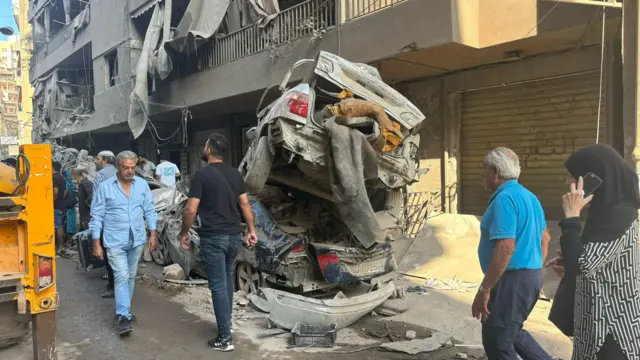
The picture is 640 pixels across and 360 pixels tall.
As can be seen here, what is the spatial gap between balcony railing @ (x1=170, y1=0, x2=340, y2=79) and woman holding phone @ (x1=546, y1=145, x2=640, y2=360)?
7.22 meters

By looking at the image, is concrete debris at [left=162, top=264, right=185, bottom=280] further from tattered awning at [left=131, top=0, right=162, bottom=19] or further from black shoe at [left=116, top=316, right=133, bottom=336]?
tattered awning at [left=131, top=0, right=162, bottom=19]

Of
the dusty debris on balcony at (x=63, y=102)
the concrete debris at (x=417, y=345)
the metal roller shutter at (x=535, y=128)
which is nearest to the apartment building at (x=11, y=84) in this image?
the dusty debris on balcony at (x=63, y=102)

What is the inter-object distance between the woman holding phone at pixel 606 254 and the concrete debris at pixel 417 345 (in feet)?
5.28

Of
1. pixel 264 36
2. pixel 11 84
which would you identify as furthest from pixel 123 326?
pixel 11 84

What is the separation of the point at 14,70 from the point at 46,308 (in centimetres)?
4651

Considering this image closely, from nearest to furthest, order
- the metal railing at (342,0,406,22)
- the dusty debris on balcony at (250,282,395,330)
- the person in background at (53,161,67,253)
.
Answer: the dusty debris on balcony at (250,282,395,330)
the metal railing at (342,0,406,22)
the person in background at (53,161,67,253)

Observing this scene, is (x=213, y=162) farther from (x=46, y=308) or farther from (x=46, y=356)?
(x=46, y=356)

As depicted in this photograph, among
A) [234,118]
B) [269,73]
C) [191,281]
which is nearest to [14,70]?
[234,118]

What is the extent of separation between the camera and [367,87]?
5180mm

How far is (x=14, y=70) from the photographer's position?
41.1 m

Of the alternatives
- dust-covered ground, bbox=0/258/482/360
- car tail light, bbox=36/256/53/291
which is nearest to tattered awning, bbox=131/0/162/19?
dust-covered ground, bbox=0/258/482/360

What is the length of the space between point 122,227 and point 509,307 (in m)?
3.57

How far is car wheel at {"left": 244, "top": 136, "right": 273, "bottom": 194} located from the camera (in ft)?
15.1

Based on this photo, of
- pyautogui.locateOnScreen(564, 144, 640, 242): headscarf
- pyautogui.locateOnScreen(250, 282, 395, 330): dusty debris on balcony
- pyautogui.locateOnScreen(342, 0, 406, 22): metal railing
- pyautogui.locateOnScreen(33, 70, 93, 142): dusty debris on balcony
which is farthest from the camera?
pyautogui.locateOnScreen(33, 70, 93, 142): dusty debris on balcony
